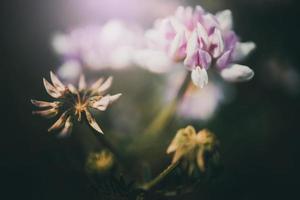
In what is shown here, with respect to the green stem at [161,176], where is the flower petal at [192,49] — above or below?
above

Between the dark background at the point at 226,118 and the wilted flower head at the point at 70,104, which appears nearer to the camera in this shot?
the wilted flower head at the point at 70,104

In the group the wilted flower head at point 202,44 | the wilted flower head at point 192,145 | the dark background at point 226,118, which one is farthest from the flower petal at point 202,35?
the dark background at point 226,118

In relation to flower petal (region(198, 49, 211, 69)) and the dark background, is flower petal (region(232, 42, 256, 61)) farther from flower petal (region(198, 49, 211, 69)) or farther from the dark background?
the dark background

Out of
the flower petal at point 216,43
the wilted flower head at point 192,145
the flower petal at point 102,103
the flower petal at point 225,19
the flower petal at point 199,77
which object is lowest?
the wilted flower head at point 192,145

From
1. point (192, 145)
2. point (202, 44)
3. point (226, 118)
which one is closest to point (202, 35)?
point (202, 44)

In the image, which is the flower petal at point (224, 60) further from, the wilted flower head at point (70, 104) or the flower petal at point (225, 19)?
the wilted flower head at point (70, 104)

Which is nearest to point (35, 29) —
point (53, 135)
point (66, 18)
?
point (66, 18)

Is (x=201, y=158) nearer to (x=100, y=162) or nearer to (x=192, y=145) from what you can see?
(x=192, y=145)
